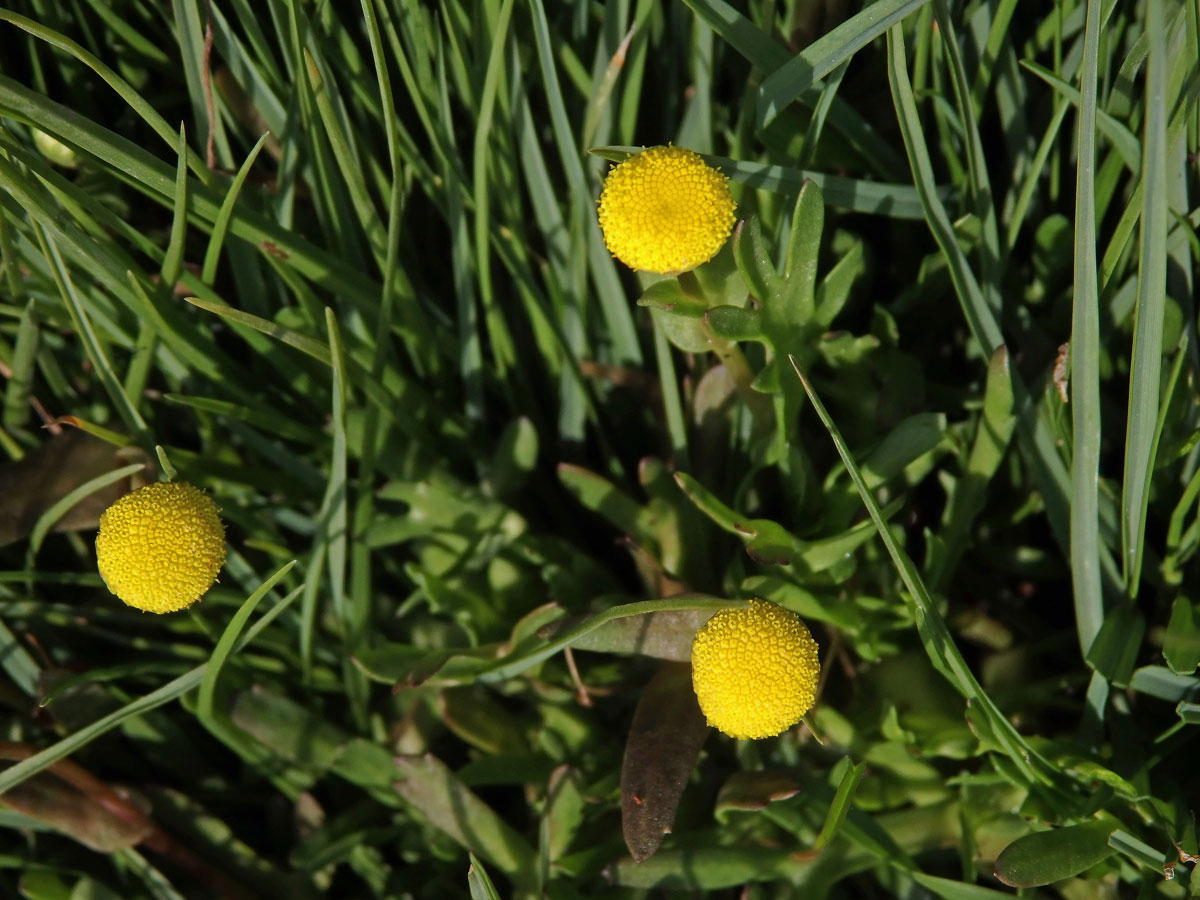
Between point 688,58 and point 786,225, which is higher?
point 688,58

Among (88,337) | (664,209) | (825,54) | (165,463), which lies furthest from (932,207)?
(88,337)

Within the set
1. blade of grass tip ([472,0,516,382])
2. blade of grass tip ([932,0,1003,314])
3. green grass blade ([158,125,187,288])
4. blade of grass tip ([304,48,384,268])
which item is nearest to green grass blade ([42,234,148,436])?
green grass blade ([158,125,187,288])

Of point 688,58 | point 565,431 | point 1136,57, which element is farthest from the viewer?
point 565,431

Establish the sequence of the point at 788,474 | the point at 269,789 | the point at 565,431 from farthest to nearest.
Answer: the point at 269,789, the point at 565,431, the point at 788,474

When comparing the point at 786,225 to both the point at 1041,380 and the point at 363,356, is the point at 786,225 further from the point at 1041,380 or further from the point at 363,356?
the point at 363,356

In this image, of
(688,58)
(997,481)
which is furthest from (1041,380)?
(688,58)

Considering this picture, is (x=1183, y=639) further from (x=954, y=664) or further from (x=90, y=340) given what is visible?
(x=90, y=340)

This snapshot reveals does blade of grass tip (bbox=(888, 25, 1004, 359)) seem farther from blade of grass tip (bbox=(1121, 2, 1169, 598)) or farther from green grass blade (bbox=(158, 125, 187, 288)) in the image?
green grass blade (bbox=(158, 125, 187, 288))
